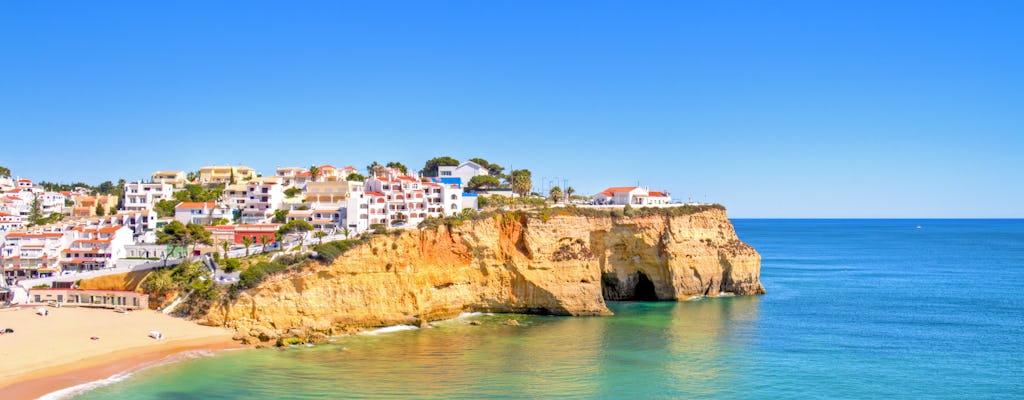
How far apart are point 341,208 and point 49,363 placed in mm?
30196

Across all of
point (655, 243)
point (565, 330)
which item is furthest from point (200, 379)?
point (655, 243)

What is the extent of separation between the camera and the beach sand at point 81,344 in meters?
35.4

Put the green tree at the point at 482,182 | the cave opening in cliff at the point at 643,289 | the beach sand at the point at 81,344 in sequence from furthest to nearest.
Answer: the green tree at the point at 482,182 < the cave opening in cliff at the point at 643,289 < the beach sand at the point at 81,344

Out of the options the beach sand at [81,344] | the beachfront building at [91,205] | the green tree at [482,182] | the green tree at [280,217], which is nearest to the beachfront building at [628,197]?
the green tree at [482,182]

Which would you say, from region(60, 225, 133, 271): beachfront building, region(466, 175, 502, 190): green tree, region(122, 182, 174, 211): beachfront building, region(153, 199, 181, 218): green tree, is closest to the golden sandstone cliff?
region(60, 225, 133, 271): beachfront building

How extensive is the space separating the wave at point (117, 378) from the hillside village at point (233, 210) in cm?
1518

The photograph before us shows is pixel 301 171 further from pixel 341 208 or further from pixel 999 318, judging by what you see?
pixel 999 318

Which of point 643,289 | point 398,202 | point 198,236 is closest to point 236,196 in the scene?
point 398,202

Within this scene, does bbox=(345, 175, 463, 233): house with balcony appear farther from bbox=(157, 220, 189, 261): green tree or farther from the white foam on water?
the white foam on water

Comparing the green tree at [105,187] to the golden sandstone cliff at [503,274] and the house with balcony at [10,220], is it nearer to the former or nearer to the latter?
the house with balcony at [10,220]

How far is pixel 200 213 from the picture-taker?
235 feet

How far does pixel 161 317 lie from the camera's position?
46.5 m

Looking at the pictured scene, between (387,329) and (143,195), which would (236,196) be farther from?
(387,329)

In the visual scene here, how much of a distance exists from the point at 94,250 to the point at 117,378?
2842cm
